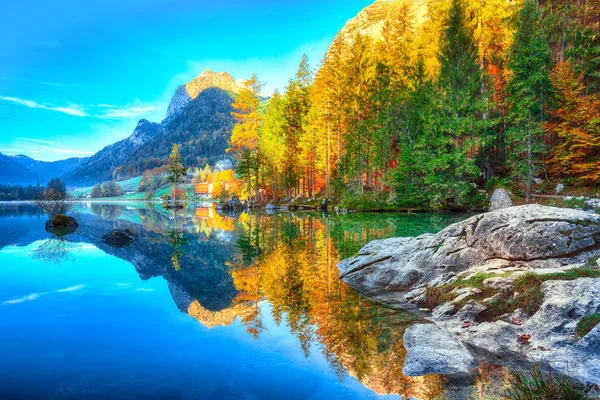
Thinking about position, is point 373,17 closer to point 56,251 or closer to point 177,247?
point 177,247

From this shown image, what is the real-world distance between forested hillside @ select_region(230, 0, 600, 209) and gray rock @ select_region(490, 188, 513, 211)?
139 centimetres

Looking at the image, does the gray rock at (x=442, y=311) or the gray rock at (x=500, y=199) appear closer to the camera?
the gray rock at (x=442, y=311)

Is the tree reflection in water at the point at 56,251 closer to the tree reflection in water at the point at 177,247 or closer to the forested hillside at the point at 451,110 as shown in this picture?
the tree reflection in water at the point at 177,247

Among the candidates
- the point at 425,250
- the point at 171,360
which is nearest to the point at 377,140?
the point at 425,250

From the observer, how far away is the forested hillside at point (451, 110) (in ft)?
88.1

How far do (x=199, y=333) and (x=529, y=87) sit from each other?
32187 millimetres

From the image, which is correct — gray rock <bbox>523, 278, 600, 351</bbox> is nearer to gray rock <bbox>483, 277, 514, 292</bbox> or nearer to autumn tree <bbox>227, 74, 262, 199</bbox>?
gray rock <bbox>483, 277, 514, 292</bbox>

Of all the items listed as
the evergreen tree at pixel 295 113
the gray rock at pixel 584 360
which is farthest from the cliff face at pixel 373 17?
the gray rock at pixel 584 360

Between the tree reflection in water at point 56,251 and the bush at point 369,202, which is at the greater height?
the bush at point 369,202

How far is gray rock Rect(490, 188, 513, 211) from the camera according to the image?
89.1 feet

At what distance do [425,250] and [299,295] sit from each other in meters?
4.40

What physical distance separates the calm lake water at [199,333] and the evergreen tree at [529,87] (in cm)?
2366

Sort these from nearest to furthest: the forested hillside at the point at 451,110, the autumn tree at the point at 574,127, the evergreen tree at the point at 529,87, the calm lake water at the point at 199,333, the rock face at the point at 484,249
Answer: the calm lake water at the point at 199,333, the rock face at the point at 484,249, the autumn tree at the point at 574,127, the evergreen tree at the point at 529,87, the forested hillside at the point at 451,110

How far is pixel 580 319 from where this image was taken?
17.6 ft
